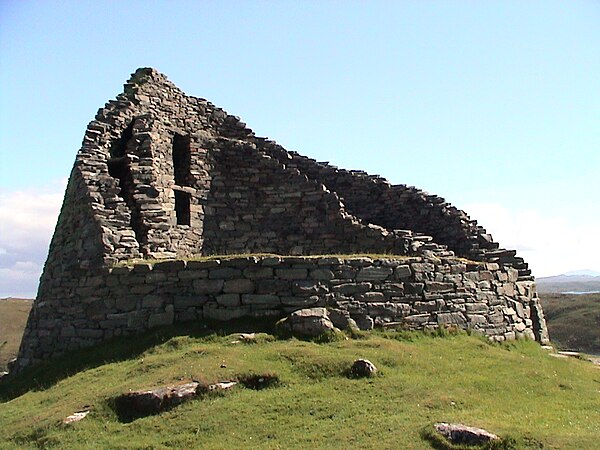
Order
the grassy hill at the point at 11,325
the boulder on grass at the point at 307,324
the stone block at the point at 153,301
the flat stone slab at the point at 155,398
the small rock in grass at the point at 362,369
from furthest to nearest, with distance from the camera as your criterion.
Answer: the grassy hill at the point at 11,325
the stone block at the point at 153,301
the boulder on grass at the point at 307,324
the small rock in grass at the point at 362,369
the flat stone slab at the point at 155,398

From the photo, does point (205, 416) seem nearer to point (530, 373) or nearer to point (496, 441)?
point (496, 441)

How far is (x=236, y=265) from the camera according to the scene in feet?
46.9

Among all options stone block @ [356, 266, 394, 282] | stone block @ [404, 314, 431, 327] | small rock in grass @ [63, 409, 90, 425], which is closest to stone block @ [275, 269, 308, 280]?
stone block @ [356, 266, 394, 282]

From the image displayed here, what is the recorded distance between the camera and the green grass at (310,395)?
9.22 meters

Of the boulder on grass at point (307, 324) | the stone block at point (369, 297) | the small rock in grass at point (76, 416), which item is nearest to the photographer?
the small rock in grass at point (76, 416)

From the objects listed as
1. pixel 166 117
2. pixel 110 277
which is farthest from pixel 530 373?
pixel 166 117

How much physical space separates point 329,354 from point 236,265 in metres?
3.45

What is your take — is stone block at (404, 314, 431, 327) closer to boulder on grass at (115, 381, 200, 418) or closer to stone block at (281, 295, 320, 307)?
stone block at (281, 295, 320, 307)

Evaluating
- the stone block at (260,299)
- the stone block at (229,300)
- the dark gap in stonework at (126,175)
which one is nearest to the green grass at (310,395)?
the stone block at (229,300)

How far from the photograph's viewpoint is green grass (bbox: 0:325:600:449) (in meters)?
9.22

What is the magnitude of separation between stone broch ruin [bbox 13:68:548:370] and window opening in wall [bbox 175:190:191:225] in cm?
5

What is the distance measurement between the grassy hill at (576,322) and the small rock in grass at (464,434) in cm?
2218

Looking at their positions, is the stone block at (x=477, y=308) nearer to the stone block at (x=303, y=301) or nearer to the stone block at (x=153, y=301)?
the stone block at (x=303, y=301)

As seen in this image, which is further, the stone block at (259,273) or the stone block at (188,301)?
the stone block at (188,301)
